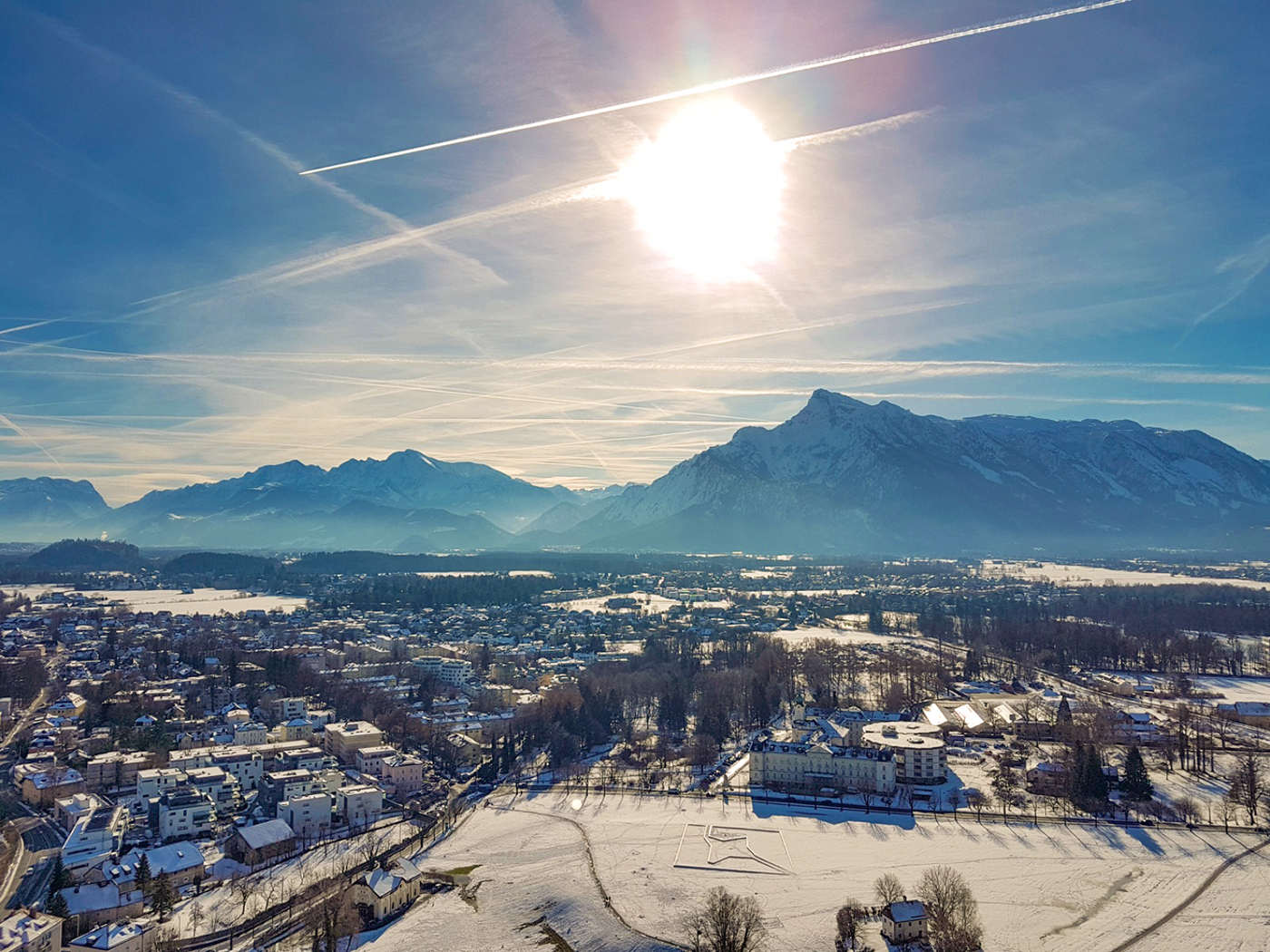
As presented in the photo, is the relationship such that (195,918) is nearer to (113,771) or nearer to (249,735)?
(113,771)

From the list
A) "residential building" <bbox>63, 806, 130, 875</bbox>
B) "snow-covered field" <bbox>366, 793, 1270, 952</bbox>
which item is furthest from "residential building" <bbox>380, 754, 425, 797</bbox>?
"residential building" <bbox>63, 806, 130, 875</bbox>

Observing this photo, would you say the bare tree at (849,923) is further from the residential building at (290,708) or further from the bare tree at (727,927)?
the residential building at (290,708)

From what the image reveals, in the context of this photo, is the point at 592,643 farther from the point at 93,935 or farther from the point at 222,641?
the point at 93,935

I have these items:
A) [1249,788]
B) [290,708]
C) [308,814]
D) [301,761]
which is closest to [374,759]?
[301,761]

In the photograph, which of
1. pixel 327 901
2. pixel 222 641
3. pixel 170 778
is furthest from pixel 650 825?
pixel 222 641

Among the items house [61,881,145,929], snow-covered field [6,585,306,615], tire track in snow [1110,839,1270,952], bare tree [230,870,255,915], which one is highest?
snow-covered field [6,585,306,615]

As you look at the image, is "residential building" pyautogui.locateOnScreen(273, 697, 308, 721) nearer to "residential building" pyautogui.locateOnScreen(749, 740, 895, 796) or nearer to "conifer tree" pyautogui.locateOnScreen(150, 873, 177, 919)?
"conifer tree" pyautogui.locateOnScreen(150, 873, 177, 919)

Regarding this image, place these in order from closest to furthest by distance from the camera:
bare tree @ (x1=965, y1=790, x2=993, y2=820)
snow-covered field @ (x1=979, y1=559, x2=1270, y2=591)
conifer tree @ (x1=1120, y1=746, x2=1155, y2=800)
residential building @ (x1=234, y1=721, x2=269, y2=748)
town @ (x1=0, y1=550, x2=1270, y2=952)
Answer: town @ (x1=0, y1=550, x2=1270, y2=952) → bare tree @ (x1=965, y1=790, x2=993, y2=820) → conifer tree @ (x1=1120, y1=746, x2=1155, y2=800) → residential building @ (x1=234, y1=721, x2=269, y2=748) → snow-covered field @ (x1=979, y1=559, x2=1270, y2=591)
